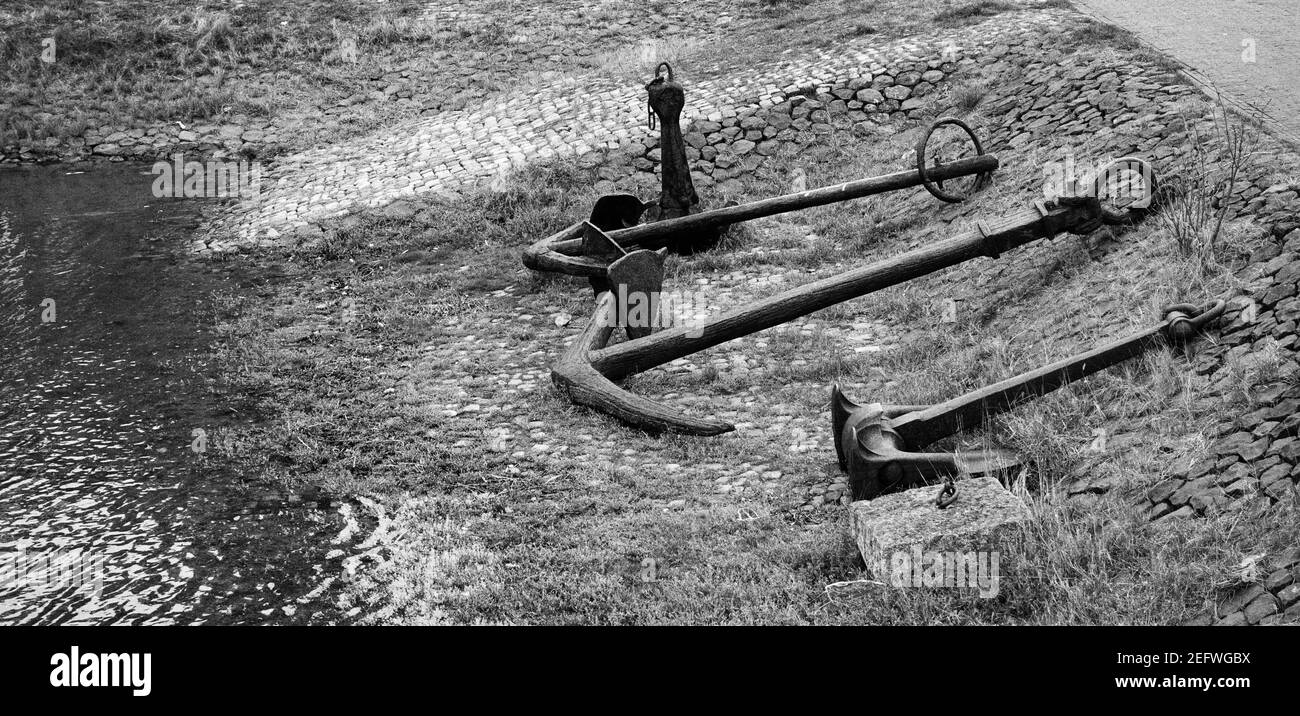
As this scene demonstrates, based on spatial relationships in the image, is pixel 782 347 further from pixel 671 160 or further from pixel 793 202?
pixel 671 160

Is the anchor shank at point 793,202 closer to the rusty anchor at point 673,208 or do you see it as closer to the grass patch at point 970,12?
the rusty anchor at point 673,208

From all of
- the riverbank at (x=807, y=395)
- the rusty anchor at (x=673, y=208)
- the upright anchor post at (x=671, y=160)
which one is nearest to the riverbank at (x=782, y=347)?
the riverbank at (x=807, y=395)

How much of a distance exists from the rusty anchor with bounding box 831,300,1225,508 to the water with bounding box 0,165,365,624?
2.75 m

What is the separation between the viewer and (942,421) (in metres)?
5.26

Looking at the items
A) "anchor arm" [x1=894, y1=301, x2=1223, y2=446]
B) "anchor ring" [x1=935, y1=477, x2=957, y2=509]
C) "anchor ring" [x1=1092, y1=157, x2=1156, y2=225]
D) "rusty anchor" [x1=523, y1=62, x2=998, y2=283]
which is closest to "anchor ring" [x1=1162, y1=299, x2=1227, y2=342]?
"anchor arm" [x1=894, y1=301, x2=1223, y2=446]

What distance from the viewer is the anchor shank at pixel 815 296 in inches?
271

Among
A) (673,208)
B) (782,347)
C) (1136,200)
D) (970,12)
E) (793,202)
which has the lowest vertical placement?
(782,347)

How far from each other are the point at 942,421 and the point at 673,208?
4950 mm

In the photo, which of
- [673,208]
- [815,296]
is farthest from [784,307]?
[673,208]

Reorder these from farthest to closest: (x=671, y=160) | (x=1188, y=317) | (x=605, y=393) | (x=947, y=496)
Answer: (x=671, y=160)
(x=605, y=393)
(x=1188, y=317)
(x=947, y=496)

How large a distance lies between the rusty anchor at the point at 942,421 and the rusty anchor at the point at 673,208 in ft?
11.0

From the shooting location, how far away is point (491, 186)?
1156 cm

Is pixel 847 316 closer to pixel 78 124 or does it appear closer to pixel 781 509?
pixel 781 509

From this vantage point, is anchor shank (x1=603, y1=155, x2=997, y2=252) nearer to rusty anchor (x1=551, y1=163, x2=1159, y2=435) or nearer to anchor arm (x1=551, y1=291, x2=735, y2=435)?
anchor arm (x1=551, y1=291, x2=735, y2=435)
